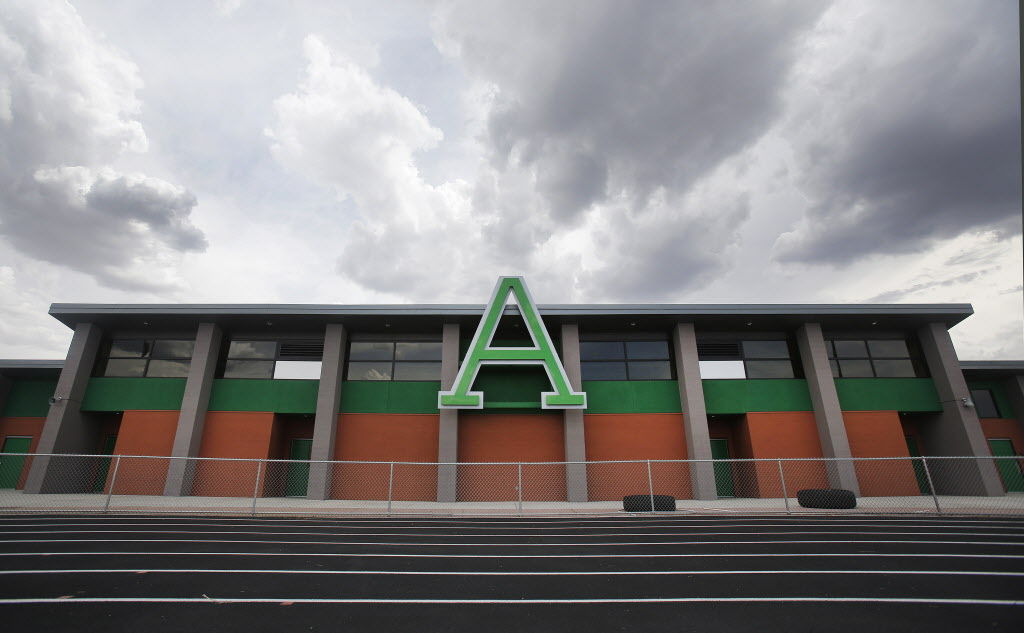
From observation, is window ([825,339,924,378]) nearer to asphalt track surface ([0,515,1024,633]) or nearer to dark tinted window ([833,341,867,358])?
dark tinted window ([833,341,867,358])

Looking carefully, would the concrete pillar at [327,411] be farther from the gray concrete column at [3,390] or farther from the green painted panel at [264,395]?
the gray concrete column at [3,390]

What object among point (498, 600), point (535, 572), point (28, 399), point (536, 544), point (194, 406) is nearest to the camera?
point (498, 600)

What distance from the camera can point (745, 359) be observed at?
22.9m

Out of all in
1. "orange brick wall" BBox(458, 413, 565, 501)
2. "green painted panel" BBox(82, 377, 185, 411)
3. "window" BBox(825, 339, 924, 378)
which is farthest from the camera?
"window" BBox(825, 339, 924, 378)

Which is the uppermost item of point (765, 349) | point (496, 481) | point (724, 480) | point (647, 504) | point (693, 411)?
point (765, 349)

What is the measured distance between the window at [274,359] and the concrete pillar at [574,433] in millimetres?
12395

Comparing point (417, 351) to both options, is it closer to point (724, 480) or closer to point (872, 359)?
point (724, 480)

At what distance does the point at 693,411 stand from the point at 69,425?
28971 mm

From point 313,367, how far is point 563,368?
41.2ft

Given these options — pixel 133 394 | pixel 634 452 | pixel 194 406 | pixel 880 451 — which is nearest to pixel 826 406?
pixel 880 451

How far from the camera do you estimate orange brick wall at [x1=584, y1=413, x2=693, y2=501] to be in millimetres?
20500

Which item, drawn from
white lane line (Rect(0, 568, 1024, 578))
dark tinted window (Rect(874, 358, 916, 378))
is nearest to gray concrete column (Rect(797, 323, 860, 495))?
dark tinted window (Rect(874, 358, 916, 378))

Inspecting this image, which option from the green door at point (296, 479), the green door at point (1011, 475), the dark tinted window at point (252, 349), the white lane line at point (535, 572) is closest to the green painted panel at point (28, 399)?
the dark tinted window at point (252, 349)

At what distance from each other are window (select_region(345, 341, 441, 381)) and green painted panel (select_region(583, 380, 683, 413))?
7.76 meters
